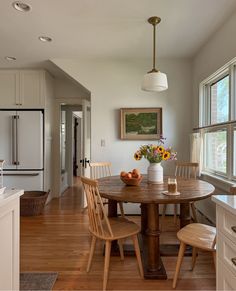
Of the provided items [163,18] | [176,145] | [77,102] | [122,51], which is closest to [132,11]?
[163,18]

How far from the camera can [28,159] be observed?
4.25m

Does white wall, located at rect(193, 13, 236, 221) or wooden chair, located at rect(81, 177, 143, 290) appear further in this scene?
white wall, located at rect(193, 13, 236, 221)

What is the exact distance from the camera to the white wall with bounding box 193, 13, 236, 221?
2592mm

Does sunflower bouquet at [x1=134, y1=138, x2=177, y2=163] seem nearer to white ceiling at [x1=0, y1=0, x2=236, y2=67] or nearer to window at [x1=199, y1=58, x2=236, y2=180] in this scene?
window at [x1=199, y1=58, x2=236, y2=180]

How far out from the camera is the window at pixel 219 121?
2658 mm

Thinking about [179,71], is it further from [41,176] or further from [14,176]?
[14,176]

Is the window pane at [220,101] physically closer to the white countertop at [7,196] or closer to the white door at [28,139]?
the white countertop at [7,196]

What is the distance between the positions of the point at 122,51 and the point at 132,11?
3.70ft

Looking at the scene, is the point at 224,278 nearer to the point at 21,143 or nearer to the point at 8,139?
the point at 21,143

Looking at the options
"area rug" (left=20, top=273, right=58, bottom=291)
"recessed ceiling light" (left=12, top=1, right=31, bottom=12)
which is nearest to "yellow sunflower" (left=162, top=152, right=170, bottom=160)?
"area rug" (left=20, top=273, right=58, bottom=291)

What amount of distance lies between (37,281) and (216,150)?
2.65 metres

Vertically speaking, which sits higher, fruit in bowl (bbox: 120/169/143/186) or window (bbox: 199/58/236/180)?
window (bbox: 199/58/236/180)

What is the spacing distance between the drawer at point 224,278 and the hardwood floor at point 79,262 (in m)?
0.82

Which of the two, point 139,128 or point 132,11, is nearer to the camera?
point 132,11
